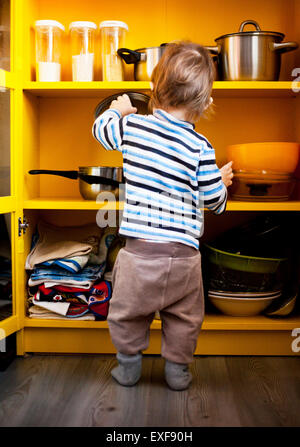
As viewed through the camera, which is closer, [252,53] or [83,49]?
[252,53]

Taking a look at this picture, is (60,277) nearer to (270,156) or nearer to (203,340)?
(203,340)

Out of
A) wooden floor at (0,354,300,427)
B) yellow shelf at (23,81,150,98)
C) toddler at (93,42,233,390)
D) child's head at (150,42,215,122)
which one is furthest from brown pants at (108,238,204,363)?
yellow shelf at (23,81,150,98)

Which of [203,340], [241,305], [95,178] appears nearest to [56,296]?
[95,178]

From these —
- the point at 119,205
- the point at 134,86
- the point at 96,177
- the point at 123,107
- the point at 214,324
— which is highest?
the point at 134,86

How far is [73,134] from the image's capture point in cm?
201

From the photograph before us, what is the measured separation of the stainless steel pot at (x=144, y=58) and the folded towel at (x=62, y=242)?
2.14 feet

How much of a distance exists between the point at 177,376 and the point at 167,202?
553 mm

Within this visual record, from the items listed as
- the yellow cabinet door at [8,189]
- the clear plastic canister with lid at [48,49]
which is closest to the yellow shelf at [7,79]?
the yellow cabinet door at [8,189]

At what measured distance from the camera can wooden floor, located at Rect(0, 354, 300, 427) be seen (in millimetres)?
1275

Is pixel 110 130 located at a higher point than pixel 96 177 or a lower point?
higher

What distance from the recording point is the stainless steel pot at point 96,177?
170 centimetres

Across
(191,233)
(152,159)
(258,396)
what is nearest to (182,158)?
(152,159)

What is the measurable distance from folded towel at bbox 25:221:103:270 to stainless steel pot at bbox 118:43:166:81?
0.65m

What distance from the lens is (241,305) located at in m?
1.75
